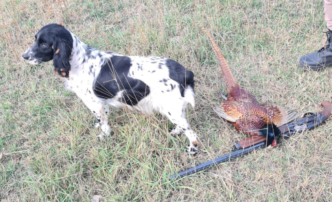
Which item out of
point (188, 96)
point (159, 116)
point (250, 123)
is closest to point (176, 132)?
point (159, 116)

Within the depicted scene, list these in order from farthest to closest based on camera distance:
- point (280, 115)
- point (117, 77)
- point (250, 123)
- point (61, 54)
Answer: point (280, 115) < point (250, 123) < point (117, 77) < point (61, 54)

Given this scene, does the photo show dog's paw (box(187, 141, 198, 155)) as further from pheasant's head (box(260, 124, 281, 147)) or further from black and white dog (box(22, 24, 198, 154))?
pheasant's head (box(260, 124, 281, 147))

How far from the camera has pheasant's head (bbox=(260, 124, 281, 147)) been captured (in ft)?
9.29

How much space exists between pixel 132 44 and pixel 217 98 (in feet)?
4.99

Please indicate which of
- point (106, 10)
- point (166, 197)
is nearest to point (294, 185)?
point (166, 197)

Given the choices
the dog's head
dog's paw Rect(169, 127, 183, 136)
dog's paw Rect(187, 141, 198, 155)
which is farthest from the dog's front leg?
dog's paw Rect(187, 141, 198, 155)

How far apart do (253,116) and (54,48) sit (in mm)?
1991

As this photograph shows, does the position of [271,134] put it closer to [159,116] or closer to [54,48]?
[159,116]

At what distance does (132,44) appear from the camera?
14.0 ft

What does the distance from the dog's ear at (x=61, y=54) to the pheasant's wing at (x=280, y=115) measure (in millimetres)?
2017

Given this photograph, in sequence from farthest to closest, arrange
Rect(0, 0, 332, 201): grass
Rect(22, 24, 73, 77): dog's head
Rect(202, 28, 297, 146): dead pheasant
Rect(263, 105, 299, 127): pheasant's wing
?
Rect(263, 105, 299, 127): pheasant's wing, Rect(202, 28, 297, 146): dead pheasant, Rect(22, 24, 73, 77): dog's head, Rect(0, 0, 332, 201): grass

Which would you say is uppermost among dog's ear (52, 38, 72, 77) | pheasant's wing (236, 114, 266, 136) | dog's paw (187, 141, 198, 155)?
dog's ear (52, 38, 72, 77)

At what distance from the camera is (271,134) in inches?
111

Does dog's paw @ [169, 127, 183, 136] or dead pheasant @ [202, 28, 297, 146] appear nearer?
dead pheasant @ [202, 28, 297, 146]
